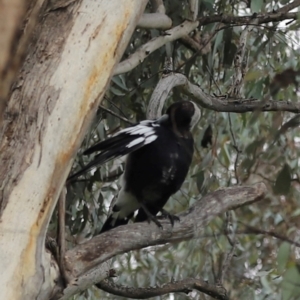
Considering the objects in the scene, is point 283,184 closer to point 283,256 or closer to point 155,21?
point 283,256

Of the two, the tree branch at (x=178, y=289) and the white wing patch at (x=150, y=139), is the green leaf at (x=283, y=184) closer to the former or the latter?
the tree branch at (x=178, y=289)

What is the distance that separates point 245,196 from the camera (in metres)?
1.80

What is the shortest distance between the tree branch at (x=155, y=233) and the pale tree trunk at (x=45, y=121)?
0.08 m

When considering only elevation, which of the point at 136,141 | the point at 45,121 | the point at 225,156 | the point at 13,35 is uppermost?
the point at 13,35

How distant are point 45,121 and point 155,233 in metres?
0.47

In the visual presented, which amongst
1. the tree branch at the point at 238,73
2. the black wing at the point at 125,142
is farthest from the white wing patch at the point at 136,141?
the tree branch at the point at 238,73

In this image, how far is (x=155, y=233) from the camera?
5.52 feet

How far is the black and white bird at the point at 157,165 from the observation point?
2232 millimetres

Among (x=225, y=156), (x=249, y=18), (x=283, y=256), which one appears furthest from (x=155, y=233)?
→ (x=225, y=156)

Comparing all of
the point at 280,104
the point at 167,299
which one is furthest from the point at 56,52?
the point at 167,299

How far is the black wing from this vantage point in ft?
6.23

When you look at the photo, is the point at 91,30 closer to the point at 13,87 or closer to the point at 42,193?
the point at 13,87

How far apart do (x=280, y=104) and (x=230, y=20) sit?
439 mm

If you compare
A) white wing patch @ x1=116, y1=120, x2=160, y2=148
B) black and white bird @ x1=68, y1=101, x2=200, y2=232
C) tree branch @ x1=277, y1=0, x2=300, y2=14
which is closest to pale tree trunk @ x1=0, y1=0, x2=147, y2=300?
white wing patch @ x1=116, y1=120, x2=160, y2=148
